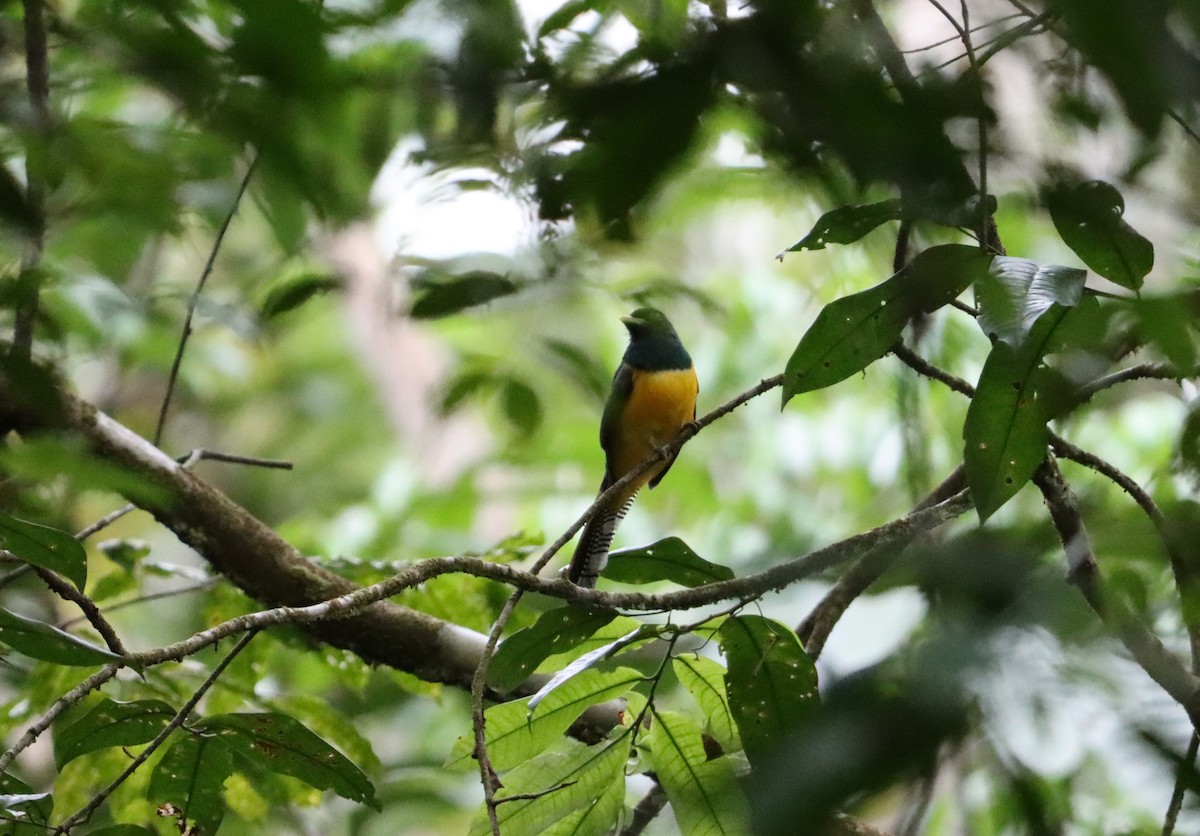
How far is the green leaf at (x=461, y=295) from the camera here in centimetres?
183

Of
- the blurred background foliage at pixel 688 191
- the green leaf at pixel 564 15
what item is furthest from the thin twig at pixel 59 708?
the green leaf at pixel 564 15

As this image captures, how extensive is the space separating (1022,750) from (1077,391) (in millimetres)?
381

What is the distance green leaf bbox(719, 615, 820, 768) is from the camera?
1.55 meters

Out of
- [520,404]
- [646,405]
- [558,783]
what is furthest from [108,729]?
[646,405]

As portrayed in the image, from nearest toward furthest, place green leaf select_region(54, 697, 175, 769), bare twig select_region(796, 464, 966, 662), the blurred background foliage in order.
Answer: the blurred background foliage, green leaf select_region(54, 697, 175, 769), bare twig select_region(796, 464, 966, 662)

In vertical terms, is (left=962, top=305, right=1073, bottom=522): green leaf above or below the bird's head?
below

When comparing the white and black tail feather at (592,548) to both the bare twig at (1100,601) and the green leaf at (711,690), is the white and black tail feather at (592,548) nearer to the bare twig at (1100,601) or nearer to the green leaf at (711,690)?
the green leaf at (711,690)

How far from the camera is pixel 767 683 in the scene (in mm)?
1606

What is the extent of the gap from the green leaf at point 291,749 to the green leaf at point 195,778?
44mm

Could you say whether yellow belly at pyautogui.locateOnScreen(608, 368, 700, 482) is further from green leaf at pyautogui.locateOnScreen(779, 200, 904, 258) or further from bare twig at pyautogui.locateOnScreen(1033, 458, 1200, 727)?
green leaf at pyautogui.locateOnScreen(779, 200, 904, 258)

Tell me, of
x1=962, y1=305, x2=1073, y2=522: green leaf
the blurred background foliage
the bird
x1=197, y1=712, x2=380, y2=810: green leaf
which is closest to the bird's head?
the bird

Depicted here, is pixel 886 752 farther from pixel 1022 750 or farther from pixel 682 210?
pixel 682 210

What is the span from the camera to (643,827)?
81.8 inches

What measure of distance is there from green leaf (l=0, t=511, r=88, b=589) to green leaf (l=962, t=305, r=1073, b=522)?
1.15 m
